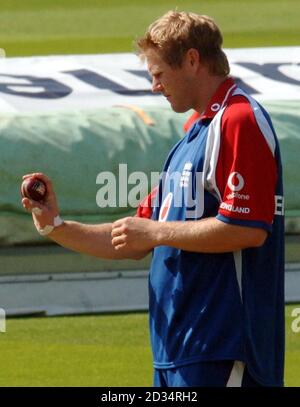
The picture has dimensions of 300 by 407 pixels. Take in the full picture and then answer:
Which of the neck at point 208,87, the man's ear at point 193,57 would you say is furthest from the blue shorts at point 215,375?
the man's ear at point 193,57

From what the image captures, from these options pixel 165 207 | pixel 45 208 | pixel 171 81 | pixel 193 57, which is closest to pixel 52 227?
pixel 45 208

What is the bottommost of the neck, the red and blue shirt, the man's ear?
the red and blue shirt

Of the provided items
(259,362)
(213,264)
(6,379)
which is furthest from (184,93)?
(6,379)

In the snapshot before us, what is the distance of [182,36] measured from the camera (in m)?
3.91

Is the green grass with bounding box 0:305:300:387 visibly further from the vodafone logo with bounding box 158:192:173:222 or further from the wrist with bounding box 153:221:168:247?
the wrist with bounding box 153:221:168:247

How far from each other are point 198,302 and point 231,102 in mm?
583

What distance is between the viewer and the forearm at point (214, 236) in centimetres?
381

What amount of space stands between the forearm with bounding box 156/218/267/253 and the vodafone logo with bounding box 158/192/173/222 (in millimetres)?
188

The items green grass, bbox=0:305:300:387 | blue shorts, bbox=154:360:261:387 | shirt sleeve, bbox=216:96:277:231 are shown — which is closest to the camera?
shirt sleeve, bbox=216:96:277:231

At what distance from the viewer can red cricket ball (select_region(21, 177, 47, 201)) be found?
4.09 m

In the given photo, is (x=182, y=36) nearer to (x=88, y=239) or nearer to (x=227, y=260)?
(x=227, y=260)

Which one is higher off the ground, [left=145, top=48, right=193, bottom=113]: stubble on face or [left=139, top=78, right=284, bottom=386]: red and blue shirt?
[left=145, top=48, right=193, bottom=113]: stubble on face

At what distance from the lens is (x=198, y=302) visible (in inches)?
154

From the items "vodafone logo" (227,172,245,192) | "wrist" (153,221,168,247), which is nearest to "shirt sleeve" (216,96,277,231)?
"vodafone logo" (227,172,245,192)
